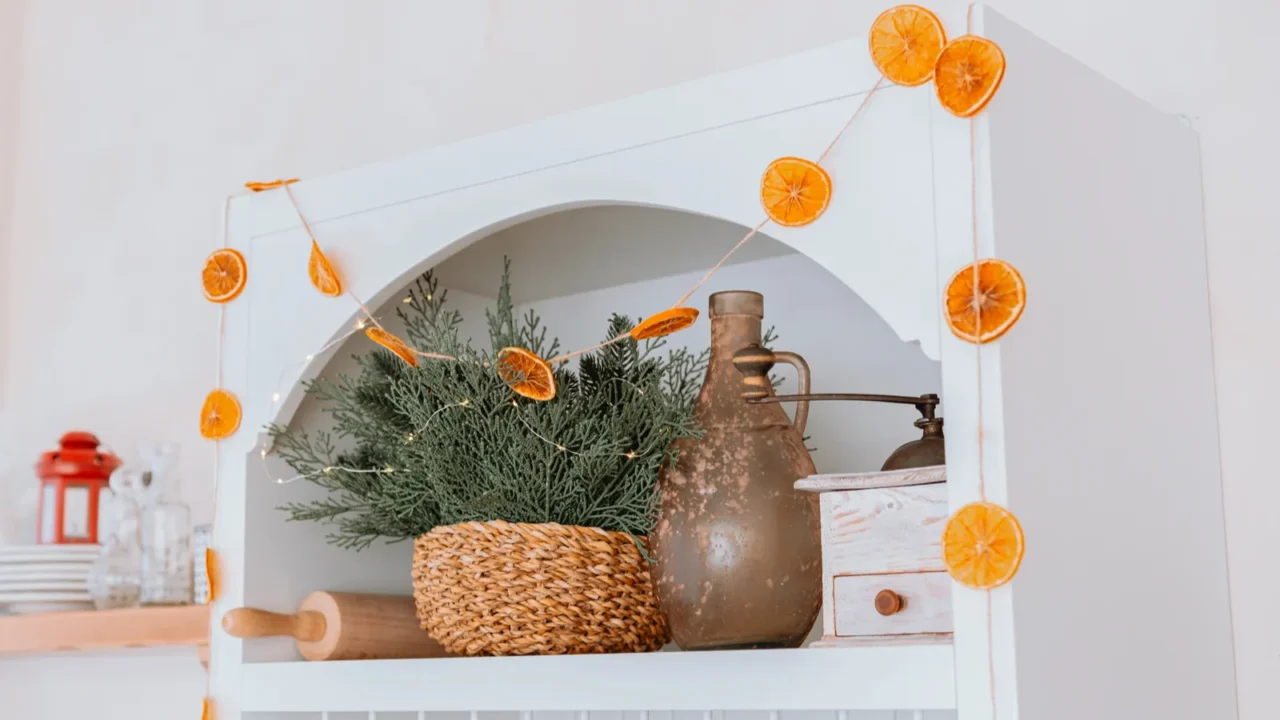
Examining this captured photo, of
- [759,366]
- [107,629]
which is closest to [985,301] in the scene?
[759,366]

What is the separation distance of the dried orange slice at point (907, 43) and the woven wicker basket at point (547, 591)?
418 millimetres

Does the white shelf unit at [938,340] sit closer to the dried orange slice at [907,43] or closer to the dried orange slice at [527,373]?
the dried orange slice at [907,43]

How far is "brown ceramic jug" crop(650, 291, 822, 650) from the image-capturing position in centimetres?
96

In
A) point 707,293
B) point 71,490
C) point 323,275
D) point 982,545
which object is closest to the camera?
point 982,545

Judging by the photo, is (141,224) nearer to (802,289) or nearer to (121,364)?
(121,364)

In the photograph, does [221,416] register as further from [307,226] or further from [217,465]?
[307,226]

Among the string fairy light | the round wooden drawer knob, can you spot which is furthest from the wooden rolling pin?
the round wooden drawer knob

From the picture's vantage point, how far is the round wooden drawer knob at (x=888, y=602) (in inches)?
34.1

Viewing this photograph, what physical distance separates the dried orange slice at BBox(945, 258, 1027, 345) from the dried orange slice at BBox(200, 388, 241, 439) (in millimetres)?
698

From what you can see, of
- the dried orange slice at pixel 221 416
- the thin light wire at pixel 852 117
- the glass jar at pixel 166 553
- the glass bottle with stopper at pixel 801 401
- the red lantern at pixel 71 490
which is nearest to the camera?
the thin light wire at pixel 852 117

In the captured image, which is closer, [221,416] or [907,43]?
[907,43]

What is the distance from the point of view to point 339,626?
119 centimetres

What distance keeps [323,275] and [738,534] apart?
1.49 feet

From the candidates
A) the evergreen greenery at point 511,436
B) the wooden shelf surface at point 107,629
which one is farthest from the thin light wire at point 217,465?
the wooden shelf surface at point 107,629
